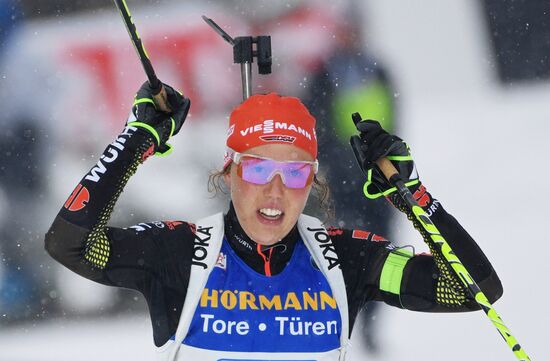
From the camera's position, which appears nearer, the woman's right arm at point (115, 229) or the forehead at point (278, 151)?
the woman's right arm at point (115, 229)

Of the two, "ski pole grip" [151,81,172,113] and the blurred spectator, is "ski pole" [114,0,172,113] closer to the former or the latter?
"ski pole grip" [151,81,172,113]

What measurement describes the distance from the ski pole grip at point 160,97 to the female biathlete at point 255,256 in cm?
2

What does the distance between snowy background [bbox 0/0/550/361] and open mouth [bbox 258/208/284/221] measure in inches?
64.5

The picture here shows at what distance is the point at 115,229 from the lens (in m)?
2.89

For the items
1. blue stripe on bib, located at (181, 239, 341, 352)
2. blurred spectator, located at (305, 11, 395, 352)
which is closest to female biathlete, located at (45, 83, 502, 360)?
blue stripe on bib, located at (181, 239, 341, 352)

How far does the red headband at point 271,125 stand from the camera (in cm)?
294

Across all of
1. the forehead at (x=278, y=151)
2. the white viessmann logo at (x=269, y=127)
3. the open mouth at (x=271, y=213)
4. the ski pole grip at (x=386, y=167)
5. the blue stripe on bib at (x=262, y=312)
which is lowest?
the blue stripe on bib at (x=262, y=312)

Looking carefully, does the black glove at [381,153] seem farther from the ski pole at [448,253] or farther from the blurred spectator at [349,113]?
the blurred spectator at [349,113]

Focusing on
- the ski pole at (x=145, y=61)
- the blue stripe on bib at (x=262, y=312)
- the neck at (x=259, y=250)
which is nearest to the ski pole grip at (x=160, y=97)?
the ski pole at (x=145, y=61)

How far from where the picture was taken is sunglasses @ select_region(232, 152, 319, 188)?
2.85m

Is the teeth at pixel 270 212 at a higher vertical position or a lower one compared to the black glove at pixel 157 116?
lower

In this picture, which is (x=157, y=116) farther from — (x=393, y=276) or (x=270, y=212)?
(x=393, y=276)

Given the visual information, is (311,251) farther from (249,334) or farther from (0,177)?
(0,177)

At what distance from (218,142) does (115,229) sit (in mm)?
1676
